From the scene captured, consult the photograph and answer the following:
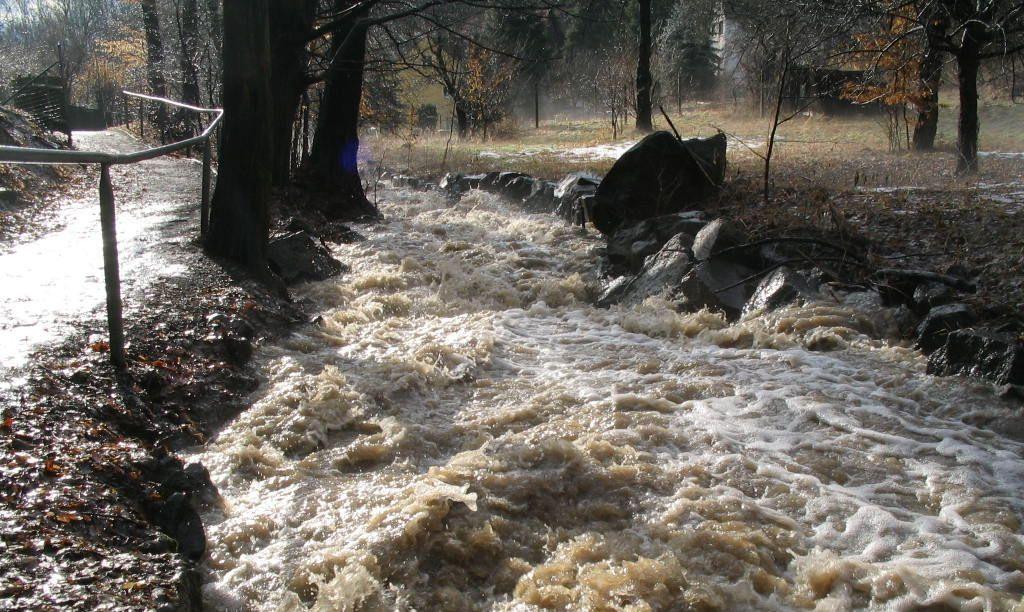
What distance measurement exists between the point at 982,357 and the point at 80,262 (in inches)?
280

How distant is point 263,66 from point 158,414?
3936mm

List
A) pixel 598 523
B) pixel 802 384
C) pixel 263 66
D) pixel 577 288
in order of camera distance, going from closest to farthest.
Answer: pixel 598 523
pixel 802 384
pixel 263 66
pixel 577 288

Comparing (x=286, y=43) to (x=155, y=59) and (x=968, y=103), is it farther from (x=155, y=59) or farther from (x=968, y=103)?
(x=155, y=59)

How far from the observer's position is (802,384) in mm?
5453

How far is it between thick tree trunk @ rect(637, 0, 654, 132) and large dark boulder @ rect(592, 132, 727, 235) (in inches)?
Answer: 647

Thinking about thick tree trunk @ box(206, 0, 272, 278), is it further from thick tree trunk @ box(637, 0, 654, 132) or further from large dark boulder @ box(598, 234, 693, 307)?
thick tree trunk @ box(637, 0, 654, 132)

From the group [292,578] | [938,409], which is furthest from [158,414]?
Result: [938,409]

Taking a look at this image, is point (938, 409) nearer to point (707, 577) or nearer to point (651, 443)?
point (651, 443)

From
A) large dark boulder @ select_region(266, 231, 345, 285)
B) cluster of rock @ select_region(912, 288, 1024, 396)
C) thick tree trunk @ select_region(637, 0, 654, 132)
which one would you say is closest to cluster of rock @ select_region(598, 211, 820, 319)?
cluster of rock @ select_region(912, 288, 1024, 396)

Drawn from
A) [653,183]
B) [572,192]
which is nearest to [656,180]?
[653,183]

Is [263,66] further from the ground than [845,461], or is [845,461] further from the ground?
[263,66]

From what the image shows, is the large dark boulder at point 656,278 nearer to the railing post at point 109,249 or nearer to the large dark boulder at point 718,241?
the large dark boulder at point 718,241

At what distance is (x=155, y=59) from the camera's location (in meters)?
23.8

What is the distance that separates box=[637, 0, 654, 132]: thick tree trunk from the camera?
84.5 feet
